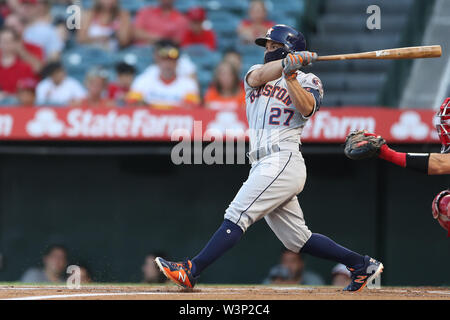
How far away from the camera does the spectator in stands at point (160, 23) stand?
366 inches

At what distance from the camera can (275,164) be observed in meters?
4.38

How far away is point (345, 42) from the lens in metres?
9.30

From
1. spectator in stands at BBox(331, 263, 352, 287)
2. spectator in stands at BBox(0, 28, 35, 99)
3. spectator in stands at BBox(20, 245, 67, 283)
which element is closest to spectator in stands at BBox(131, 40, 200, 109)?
spectator in stands at BBox(0, 28, 35, 99)

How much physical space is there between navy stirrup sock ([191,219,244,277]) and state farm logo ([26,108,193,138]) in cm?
275

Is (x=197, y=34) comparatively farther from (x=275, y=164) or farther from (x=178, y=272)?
(x=178, y=272)

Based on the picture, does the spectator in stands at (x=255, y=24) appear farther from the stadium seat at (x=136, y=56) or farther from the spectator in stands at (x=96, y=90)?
the spectator in stands at (x=96, y=90)

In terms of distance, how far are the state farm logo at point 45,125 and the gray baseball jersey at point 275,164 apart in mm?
2932

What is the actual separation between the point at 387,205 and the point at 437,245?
59 cm

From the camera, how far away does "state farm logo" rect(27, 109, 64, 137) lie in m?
7.05

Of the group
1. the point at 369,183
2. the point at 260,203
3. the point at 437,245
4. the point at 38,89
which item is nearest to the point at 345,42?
the point at 369,183

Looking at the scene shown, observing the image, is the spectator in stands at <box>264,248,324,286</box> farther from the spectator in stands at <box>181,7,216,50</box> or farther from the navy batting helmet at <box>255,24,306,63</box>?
the navy batting helmet at <box>255,24,306,63</box>

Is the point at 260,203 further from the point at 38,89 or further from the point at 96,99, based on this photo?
the point at 38,89

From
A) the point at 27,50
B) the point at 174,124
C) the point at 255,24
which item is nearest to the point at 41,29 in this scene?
the point at 27,50

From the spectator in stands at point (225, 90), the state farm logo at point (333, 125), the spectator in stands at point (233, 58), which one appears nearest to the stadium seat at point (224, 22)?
the spectator in stands at point (233, 58)
